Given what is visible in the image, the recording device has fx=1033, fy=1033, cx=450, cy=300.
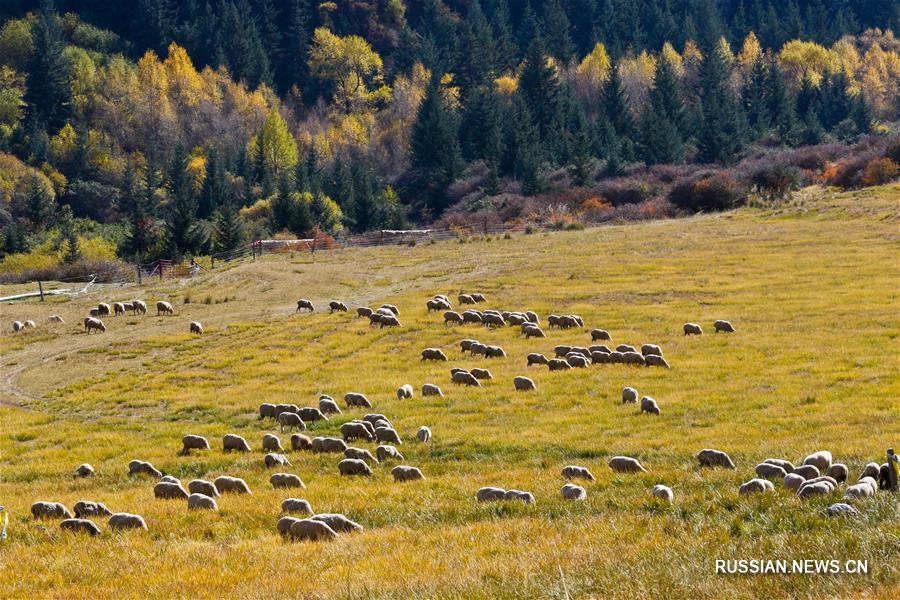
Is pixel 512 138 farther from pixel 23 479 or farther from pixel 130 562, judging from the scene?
pixel 130 562

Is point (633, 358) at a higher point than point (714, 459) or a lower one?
lower

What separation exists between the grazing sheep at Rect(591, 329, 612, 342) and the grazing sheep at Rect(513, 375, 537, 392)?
8959mm

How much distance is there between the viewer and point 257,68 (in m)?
186

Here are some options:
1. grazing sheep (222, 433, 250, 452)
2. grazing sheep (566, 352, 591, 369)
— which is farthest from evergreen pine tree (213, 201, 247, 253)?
grazing sheep (222, 433, 250, 452)

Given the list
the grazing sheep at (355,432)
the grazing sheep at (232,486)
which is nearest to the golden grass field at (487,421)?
the grazing sheep at (232,486)

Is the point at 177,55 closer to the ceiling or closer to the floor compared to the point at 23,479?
closer to the ceiling

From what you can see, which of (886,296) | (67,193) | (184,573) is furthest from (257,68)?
(184,573)

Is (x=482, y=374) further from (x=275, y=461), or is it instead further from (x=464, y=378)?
(x=275, y=461)

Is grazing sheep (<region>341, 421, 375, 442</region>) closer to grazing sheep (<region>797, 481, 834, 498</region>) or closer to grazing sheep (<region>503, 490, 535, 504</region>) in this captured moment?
grazing sheep (<region>503, 490, 535, 504</region>)

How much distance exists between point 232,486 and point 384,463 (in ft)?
12.4

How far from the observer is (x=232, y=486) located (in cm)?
2062

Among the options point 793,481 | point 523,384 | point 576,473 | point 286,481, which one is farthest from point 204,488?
point 523,384

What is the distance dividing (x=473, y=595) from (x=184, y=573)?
4.49 metres

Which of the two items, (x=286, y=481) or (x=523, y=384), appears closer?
(x=286, y=481)
